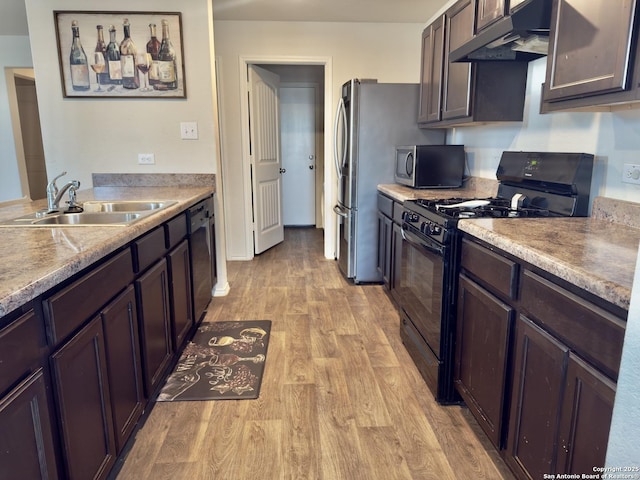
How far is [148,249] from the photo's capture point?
5.82 ft

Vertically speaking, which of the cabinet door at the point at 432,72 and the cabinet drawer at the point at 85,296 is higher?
the cabinet door at the point at 432,72

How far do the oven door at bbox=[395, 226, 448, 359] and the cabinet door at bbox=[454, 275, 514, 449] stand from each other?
0.12 m

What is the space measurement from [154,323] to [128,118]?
1.91 m

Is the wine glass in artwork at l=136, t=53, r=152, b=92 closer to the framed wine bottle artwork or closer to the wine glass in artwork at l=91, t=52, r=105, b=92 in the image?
the framed wine bottle artwork

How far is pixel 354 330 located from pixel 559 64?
6.13 ft

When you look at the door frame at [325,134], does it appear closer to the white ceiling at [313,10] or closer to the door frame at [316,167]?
the white ceiling at [313,10]

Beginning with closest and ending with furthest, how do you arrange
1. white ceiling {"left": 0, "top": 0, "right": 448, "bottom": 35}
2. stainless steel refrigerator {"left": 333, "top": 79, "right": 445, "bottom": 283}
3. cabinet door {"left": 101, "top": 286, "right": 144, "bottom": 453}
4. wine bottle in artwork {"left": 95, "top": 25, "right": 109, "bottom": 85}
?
cabinet door {"left": 101, "top": 286, "right": 144, "bottom": 453} → wine bottle in artwork {"left": 95, "top": 25, "right": 109, "bottom": 85} → stainless steel refrigerator {"left": 333, "top": 79, "right": 445, "bottom": 283} → white ceiling {"left": 0, "top": 0, "right": 448, "bottom": 35}

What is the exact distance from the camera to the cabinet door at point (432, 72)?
2.83 m

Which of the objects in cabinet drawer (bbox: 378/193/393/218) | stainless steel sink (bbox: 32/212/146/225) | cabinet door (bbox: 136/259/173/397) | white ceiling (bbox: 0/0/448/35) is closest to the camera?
cabinet door (bbox: 136/259/173/397)

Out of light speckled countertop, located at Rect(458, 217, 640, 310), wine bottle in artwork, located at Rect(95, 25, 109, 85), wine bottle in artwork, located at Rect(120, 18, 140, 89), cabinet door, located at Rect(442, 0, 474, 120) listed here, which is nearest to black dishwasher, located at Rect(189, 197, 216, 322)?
wine bottle in artwork, located at Rect(120, 18, 140, 89)

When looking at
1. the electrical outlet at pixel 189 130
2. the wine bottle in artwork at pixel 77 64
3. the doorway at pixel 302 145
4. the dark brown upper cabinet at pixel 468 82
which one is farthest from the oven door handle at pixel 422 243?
the doorway at pixel 302 145

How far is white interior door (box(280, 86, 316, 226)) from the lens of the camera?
5.97m

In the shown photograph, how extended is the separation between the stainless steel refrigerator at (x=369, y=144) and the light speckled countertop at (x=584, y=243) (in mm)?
1849

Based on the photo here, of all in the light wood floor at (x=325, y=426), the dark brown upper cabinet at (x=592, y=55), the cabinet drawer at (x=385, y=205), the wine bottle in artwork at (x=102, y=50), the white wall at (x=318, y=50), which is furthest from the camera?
the white wall at (x=318, y=50)
